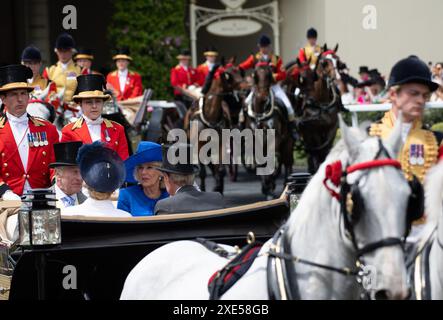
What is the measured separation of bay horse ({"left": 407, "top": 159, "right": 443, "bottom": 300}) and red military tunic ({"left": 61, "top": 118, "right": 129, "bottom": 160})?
4.04m

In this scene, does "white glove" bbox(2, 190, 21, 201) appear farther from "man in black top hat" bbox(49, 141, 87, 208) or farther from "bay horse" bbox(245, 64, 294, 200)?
"bay horse" bbox(245, 64, 294, 200)

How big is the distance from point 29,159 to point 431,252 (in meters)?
4.12

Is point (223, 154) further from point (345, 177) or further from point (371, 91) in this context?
point (345, 177)

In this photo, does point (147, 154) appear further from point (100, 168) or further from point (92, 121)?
point (92, 121)

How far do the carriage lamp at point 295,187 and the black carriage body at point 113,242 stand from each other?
5 cm

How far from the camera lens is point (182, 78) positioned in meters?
19.5

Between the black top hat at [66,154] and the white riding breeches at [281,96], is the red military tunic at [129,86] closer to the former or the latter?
the white riding breeches at [281,96]

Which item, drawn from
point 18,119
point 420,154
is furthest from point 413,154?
point 18,119

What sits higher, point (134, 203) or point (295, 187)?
point (295, 187)

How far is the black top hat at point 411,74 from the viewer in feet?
15.3

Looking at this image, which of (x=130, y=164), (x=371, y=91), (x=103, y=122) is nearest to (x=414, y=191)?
(x=130, y=164)

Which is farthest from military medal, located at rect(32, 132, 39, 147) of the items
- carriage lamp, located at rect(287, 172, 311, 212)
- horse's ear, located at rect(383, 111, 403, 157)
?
horse's ear, located at rect(383, 111, 403, 157)

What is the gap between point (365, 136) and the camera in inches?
146
